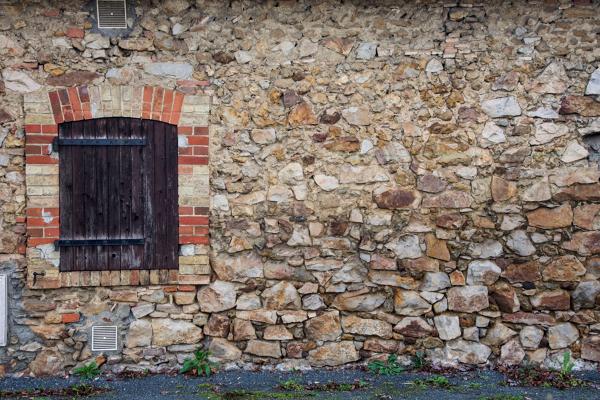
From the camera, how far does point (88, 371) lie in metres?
5.17

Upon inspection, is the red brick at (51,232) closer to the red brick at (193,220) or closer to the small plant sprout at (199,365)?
the red brick at (193,220)

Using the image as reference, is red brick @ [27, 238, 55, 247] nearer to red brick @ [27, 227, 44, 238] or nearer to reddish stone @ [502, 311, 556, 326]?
red brick @ [27, 227, 44, 238]

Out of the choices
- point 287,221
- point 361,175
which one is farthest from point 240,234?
point 361,175

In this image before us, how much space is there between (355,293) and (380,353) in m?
0.59

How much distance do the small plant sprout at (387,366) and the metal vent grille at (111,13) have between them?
370 centimetres

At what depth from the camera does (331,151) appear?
5316 mm

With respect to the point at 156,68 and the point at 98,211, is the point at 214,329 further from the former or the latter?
the point at 156,68

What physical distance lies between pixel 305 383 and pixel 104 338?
1780mm

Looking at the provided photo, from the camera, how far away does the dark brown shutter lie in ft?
16.8

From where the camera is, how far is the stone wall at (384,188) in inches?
207

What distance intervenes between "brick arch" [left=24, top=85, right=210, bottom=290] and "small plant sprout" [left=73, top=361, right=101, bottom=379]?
2.32 ft

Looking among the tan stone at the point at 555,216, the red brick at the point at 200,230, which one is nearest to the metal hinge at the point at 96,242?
the red brick at the point at 200,230

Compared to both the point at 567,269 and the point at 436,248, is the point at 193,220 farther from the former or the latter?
the point at 567,269

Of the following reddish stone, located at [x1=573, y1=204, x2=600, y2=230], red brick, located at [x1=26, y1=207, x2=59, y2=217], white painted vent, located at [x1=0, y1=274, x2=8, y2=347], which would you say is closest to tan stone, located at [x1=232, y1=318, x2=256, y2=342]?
red brick, located at [x1=26, y1=207, x2=59, y2=217]
